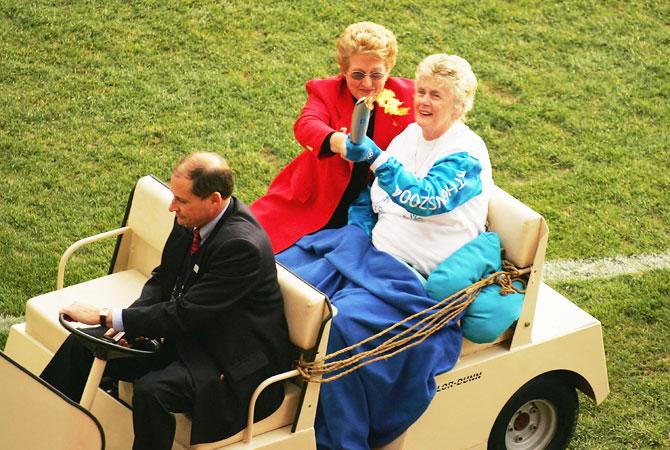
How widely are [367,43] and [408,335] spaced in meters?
1.49

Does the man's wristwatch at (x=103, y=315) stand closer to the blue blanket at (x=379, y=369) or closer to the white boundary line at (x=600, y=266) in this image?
the blue blanket at (x=379, y=369)

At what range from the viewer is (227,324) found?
16.9 feet

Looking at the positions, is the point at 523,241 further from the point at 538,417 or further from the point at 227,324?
the point at 227,324

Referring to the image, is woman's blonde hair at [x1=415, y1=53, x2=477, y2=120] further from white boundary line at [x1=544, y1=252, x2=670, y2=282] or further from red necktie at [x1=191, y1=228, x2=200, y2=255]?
white boundary line at [x1=544, y1=252, x2=670, y2=282]

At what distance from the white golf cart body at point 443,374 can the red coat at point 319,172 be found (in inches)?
26.5

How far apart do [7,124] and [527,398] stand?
433 cm

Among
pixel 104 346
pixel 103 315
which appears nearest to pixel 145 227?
pixel 103 315

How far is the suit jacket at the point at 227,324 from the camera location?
16.7 ft

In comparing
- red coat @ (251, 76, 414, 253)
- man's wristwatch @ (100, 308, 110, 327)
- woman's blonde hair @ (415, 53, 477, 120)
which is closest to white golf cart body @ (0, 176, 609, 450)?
man's wristwatch @ (100, 308, 110, 327)

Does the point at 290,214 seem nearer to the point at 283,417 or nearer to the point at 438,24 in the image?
the point at 283,417

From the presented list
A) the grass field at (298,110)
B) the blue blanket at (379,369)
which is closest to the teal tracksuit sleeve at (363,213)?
the blue blanket at (379,369)

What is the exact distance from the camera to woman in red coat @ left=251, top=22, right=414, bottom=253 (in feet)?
20.4

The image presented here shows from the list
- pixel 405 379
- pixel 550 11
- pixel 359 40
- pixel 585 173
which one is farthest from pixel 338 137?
pixel 550 11

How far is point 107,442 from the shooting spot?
530cm
